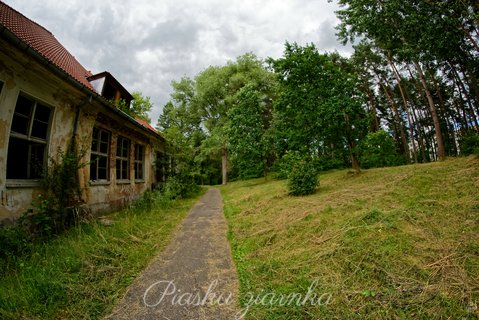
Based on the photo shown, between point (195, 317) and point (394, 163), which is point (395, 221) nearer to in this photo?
point (195, 317)

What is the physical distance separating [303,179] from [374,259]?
19.4ft

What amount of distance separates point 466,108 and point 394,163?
12.7m

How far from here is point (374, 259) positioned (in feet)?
9.40

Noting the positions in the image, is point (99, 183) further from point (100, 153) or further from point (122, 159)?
point (122, 159)

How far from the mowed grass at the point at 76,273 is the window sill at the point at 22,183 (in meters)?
1.27

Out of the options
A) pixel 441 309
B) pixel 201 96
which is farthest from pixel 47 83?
pixel 201 96

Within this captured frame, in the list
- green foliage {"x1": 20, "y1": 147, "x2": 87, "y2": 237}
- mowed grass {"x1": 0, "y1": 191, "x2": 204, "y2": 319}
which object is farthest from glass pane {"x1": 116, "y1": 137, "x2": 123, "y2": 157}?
mowed grass {"x1": 0, "y1": 191, "x2": 204, "y2": 319}

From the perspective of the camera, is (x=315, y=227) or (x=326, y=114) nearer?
(x=315, y=227)

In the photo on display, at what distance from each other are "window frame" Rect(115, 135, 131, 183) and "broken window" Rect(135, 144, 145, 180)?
3.05 ft

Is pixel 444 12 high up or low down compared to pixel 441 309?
up

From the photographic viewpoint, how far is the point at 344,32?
12398 millimetres

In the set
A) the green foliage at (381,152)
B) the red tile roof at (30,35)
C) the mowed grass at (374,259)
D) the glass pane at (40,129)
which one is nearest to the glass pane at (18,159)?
the glass pane at (40,129)

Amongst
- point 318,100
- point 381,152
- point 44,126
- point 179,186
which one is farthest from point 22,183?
point 381,152

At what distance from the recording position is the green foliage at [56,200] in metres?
4.62
